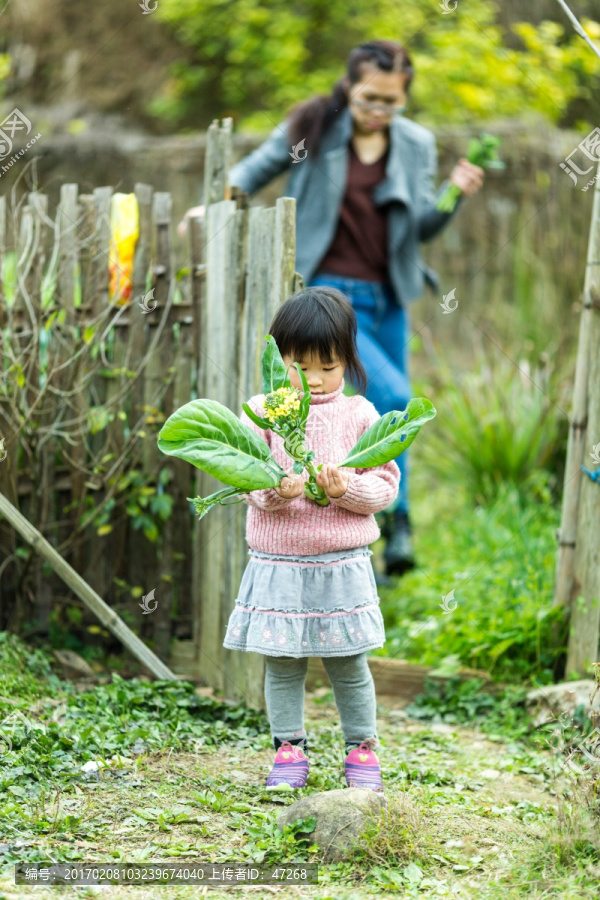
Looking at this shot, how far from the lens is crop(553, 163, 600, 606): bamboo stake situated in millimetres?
3643

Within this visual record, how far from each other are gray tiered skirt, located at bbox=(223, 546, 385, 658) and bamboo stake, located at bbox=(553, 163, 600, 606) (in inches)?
48.4

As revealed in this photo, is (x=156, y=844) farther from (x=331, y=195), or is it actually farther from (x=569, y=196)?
(x=569, y=196)

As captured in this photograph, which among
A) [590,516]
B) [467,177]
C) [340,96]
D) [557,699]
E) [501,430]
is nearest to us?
[557,699]

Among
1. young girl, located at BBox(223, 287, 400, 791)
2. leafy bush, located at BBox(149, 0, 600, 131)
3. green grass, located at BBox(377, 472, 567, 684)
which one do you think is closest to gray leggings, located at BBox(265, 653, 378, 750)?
young girl, located at BBox(223, 287, 400, 791)

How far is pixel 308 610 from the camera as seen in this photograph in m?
2.72

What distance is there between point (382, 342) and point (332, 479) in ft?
7.25

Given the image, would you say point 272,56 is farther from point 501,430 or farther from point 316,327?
point 316,327

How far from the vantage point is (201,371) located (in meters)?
3.86

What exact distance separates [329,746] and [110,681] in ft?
3.19

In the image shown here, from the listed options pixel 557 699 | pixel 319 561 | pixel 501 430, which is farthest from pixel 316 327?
pixel 501 430

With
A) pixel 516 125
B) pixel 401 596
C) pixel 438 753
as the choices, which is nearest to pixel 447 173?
pixel 516 125
